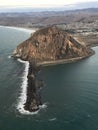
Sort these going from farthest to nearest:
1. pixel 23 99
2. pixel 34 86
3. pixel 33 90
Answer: pixel 34 86 < pixel 33 90 < pixel 23 99

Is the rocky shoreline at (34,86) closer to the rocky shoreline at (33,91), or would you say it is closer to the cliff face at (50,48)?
the rocky shoreline at (33,91)

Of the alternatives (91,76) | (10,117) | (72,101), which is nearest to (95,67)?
(91,76)

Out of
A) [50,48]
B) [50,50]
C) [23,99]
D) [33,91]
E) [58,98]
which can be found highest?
[50,48]

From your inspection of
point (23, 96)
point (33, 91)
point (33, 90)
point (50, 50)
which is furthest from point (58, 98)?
point (50, 50)

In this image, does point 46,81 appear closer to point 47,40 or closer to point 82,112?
point 82,112

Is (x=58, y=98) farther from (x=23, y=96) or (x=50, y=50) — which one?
(x=50, y=50)

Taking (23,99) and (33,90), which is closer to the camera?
(23,99)

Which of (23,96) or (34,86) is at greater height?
(34,86)

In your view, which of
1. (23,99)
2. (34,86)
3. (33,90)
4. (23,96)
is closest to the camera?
(23,99)
